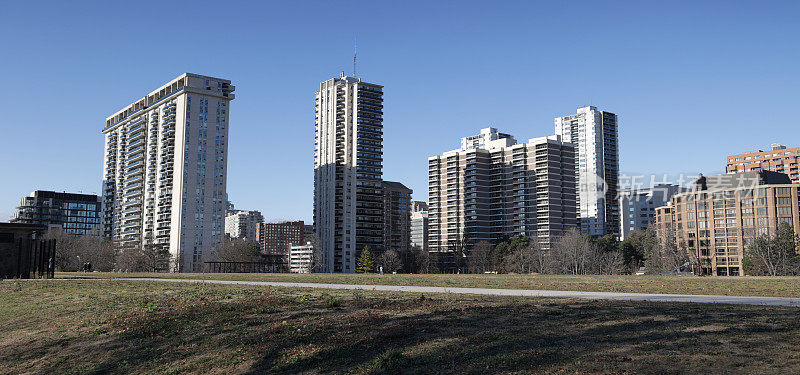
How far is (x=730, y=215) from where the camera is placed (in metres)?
148

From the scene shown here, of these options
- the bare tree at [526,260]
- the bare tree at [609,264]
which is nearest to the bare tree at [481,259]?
the bare tree at [526,260]

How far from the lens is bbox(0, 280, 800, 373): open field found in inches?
562

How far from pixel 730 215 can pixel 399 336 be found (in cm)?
15327

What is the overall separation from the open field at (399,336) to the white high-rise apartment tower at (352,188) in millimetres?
163885

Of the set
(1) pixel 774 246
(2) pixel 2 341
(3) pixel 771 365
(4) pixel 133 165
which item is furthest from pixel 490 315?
(4) pixel 133 165

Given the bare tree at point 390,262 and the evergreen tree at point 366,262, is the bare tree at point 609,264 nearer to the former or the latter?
the bare tree at point 390,262

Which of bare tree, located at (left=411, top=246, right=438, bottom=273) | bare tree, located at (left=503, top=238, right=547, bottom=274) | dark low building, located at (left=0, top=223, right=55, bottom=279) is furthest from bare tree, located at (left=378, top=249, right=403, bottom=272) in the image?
dark low building, located at (left=0, top=223, right=55, bottom=279)

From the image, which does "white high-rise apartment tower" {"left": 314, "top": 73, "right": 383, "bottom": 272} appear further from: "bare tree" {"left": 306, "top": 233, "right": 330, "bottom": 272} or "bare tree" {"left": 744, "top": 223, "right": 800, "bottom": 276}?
"bare tree" {"left": 744, "top": 223, "right": 800, "bottom": 276}

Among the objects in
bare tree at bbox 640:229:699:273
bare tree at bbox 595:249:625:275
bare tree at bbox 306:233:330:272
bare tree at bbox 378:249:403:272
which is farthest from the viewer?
bare tree at bbox 306:233:330:272

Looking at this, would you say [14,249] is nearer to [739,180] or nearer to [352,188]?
[352,188]

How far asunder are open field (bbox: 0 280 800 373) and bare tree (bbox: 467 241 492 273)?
467 ft

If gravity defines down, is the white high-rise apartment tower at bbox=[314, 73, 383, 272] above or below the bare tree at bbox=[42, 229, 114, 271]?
above

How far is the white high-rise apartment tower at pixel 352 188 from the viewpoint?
19225 cm

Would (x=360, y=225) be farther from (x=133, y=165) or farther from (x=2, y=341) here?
(x=2, y=341)
